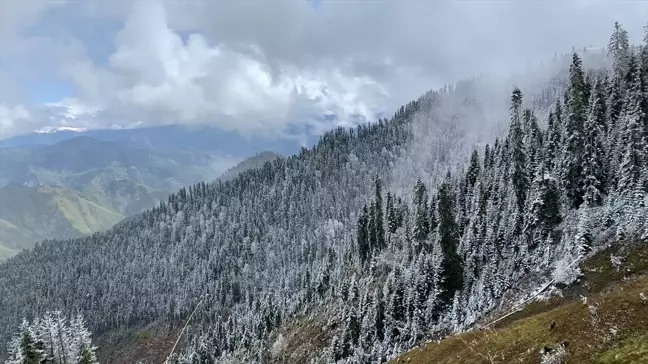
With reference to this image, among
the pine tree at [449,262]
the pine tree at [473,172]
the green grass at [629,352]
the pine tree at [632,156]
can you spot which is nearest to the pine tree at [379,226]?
the pine tree at [473,172]

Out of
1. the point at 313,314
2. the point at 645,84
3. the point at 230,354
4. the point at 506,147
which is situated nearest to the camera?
the point at 645,84

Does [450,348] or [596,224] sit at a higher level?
[596,224]

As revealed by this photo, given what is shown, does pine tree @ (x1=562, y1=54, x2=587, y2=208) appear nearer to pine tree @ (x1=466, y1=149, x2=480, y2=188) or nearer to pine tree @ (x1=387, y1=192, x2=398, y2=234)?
pine tree @ (x1=466, y1=149, x2=480, y2=188)

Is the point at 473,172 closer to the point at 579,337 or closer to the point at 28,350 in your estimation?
the point at 579,337

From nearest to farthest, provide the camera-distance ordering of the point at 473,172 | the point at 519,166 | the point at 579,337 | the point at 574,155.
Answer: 1. the point at 579,337
2. the point at 574,155
3. the point at 519,166
4. the point at 473,172

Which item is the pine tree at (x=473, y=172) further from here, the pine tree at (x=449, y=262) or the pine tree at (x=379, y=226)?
the pine tree at (x=379, y=226)

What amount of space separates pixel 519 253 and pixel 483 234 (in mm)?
14440

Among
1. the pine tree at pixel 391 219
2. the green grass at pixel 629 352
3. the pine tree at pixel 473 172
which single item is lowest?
the green grass at pixel 629 352

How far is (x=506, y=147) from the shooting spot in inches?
4560

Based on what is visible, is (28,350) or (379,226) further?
(379,226)

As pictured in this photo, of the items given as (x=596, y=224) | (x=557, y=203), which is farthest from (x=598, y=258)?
(x=557, y=203)

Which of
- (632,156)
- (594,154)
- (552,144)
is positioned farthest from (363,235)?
(632,156)

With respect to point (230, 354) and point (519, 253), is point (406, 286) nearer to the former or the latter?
point (519, 253)

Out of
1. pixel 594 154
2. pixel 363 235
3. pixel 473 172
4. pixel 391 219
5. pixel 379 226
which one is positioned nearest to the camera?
pixel 594 154
